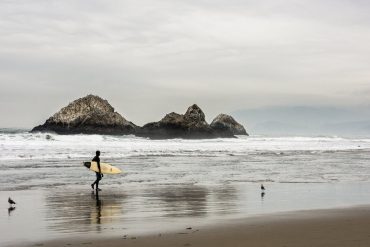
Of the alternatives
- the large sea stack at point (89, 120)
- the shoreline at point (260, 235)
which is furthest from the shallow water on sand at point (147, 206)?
the large sea stack at point (89, 120)

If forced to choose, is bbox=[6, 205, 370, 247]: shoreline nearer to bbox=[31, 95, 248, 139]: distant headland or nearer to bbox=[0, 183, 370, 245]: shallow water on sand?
bbox=[0, 183, 370, 245]: shallow water on sand

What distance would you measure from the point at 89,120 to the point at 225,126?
2787 centimetres

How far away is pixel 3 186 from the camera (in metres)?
18.2

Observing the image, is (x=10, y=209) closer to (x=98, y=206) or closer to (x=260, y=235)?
(x=98, y=206)

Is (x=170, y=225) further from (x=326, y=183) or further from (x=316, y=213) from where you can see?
(x=326, y=183)

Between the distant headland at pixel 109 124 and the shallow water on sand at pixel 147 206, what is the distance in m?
55.7

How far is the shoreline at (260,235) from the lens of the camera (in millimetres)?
8523

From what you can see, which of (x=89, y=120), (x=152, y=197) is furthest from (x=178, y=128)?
(x=152, y=197)

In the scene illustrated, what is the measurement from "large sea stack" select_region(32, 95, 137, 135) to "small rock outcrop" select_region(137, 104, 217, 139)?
2.86 meters

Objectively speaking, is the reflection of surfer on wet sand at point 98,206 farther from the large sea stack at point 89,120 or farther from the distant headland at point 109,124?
the distant headland at point 109,124

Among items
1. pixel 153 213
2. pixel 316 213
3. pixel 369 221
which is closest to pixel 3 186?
pixel 153 213

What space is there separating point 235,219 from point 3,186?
1055cm

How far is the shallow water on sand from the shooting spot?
10.0m

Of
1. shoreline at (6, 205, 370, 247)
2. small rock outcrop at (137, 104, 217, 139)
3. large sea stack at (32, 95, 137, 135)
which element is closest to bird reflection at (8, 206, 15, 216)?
shoreline at (6, 205, 370, 247)
